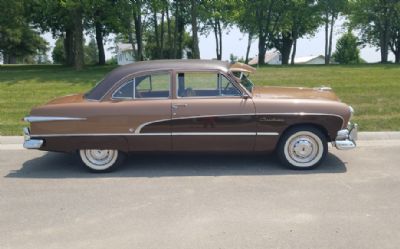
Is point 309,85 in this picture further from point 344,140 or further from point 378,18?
point 378,18

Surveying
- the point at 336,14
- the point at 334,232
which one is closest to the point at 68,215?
the point at 334,232

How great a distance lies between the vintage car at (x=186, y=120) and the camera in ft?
20.1

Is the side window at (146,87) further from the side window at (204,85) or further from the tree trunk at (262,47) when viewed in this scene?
the tree trunk at (262,47)

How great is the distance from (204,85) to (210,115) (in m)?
0.49

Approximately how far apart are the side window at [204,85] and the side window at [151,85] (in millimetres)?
211

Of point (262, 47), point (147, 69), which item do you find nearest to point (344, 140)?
point (147, 69)

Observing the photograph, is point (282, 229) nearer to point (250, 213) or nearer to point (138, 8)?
point (250, 213)

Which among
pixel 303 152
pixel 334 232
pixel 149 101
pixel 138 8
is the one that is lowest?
pixel 334 232

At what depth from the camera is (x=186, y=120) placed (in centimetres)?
612

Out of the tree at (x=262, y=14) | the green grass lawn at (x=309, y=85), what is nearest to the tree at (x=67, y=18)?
the green grass lawn at (x=309, y=85)

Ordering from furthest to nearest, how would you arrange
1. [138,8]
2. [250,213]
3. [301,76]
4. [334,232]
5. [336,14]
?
[336,14]
[138,8]
[301,76]
[250,213]
[334,232]

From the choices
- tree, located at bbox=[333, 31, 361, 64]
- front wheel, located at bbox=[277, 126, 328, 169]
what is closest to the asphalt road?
front wheel, located at bbox=[277, 126, 328, 169]

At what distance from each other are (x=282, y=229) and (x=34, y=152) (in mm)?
5011

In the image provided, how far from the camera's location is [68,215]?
4.68 meters
